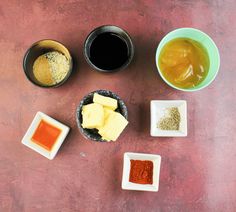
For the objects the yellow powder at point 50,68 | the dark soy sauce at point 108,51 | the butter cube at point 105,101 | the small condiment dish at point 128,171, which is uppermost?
the dark soy sauce at point 108,51

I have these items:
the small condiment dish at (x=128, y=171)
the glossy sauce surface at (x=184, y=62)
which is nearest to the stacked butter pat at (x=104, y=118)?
the small condiment dish at (x=128, y=171)

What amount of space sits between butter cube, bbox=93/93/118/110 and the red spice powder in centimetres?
22

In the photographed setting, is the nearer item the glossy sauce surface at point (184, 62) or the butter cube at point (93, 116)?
the butter cube at point (93, 116)

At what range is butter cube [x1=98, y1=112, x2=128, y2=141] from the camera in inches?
43.8

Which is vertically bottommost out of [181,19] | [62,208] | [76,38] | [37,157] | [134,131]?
[62,208]

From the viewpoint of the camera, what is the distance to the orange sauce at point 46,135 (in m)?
1.19

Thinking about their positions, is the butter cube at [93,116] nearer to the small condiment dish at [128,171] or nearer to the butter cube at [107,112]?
the butter cube at [107,112]

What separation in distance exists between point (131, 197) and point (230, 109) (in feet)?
1.56

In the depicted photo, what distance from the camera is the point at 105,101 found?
1.13 m

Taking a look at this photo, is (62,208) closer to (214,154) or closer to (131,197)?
(131,197)

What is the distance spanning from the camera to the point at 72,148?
48.2 inches

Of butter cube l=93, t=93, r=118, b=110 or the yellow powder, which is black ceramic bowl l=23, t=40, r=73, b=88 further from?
butter cube l=93, t=93, r=118, b=110

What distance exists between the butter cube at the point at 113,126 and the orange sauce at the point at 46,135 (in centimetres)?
18

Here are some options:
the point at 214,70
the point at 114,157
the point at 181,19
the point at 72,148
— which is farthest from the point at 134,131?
the point at 181,19
